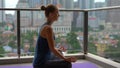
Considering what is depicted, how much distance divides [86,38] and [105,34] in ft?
2.30

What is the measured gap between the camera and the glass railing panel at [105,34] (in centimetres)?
387

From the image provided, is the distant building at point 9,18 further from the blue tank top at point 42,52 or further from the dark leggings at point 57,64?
the dark leggings at point 57,64

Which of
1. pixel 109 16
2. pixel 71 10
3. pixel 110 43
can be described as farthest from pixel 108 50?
pixel 71 10

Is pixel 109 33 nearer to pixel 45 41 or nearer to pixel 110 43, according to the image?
pixel 110 43

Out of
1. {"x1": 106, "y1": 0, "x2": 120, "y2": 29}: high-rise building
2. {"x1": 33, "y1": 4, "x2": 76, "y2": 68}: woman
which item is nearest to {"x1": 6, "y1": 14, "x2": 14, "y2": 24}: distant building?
{"x1": 106, "y1": 0, "x2": 120, "y2": 29}: high-rise building

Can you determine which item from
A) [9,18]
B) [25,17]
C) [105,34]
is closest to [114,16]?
[105,34]

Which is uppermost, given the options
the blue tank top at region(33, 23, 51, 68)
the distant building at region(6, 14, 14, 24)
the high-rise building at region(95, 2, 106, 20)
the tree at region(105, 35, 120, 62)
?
the high-rise building at region(95, 2, 106, 20)

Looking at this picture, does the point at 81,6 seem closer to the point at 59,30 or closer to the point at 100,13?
the point at 100,13

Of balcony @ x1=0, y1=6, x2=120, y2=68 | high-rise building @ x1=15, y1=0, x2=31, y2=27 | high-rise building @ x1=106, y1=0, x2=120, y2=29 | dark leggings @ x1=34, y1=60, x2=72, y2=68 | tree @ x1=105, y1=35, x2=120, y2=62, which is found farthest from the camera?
high-rise building @ x1=15, y1=0, x2=31, y2=27

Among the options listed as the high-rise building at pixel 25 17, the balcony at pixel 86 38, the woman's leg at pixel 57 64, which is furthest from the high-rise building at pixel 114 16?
the woman's leg at pixel 57 64

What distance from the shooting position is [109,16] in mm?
4039

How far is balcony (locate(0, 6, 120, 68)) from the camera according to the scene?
3990mm

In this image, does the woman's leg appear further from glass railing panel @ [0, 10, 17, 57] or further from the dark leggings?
glass railing panel @ [0, 10, 17, 57]

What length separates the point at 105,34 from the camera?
4.20 m
